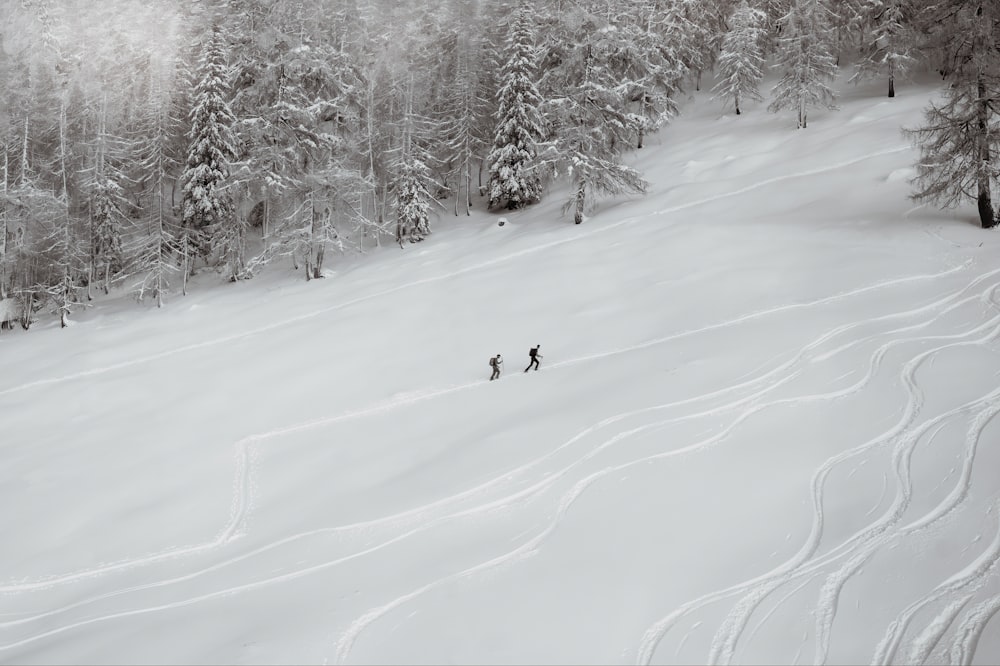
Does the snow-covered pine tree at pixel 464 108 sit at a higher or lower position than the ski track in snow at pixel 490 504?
higher

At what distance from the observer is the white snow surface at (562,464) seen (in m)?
6.89

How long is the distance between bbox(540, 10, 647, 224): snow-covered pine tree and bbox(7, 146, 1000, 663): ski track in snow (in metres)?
14.4

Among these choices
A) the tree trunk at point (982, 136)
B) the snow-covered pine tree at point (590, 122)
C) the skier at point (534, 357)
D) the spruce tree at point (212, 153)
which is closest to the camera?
the skier at point (534, 357)

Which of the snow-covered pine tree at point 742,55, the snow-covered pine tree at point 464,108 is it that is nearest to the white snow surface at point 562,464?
the snow-covered pine tree at point 742,55

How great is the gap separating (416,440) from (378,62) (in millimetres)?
34038

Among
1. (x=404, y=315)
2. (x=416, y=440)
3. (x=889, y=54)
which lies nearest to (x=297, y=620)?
(x=416, y=440)

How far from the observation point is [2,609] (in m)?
9.39

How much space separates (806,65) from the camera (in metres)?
32.9

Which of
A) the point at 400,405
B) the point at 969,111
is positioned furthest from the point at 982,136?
the point at 400,405

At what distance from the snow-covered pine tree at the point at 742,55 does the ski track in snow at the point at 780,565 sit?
2524cm

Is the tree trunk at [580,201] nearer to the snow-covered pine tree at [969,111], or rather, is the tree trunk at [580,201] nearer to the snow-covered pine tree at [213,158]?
the snow-covered pine tree at [969,111]

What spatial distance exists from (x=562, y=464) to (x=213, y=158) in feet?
101

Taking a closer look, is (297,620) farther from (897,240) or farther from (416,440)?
(897,240)

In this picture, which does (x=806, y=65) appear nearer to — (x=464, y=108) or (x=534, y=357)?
(x=464, y=108)
